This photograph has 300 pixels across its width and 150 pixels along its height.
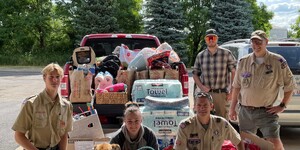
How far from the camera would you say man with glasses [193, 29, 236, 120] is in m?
6.47

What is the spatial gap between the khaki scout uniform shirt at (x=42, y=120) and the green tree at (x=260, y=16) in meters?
32.7

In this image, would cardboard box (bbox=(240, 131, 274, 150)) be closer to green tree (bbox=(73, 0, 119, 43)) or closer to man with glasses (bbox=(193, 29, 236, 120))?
man with glasses (bbox=(193, 29, 236, 120))

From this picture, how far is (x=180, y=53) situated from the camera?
98.5 ft

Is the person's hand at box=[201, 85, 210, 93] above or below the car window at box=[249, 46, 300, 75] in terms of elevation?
below

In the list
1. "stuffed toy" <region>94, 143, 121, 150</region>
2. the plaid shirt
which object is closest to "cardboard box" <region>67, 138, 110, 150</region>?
"stuffed toy" <region>94, 143, 121, 150</region>

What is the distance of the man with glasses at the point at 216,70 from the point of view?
647 cm

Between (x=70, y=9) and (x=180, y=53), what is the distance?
9548 mm

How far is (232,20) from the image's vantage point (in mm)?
30891

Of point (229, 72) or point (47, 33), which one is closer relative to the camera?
point (229, 72)

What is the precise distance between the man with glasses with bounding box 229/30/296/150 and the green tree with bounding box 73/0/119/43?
26.3m

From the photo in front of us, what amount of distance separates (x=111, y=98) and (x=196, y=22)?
28.2 m

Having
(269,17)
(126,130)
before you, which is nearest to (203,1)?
(269,17)

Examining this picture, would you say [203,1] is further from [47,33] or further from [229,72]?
[229,72]

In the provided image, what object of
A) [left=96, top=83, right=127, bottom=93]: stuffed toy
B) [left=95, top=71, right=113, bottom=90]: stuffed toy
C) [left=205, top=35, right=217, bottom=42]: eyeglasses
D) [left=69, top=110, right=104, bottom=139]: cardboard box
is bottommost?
[left=69, top=110, right=104, bottom=139]: cardboard box
